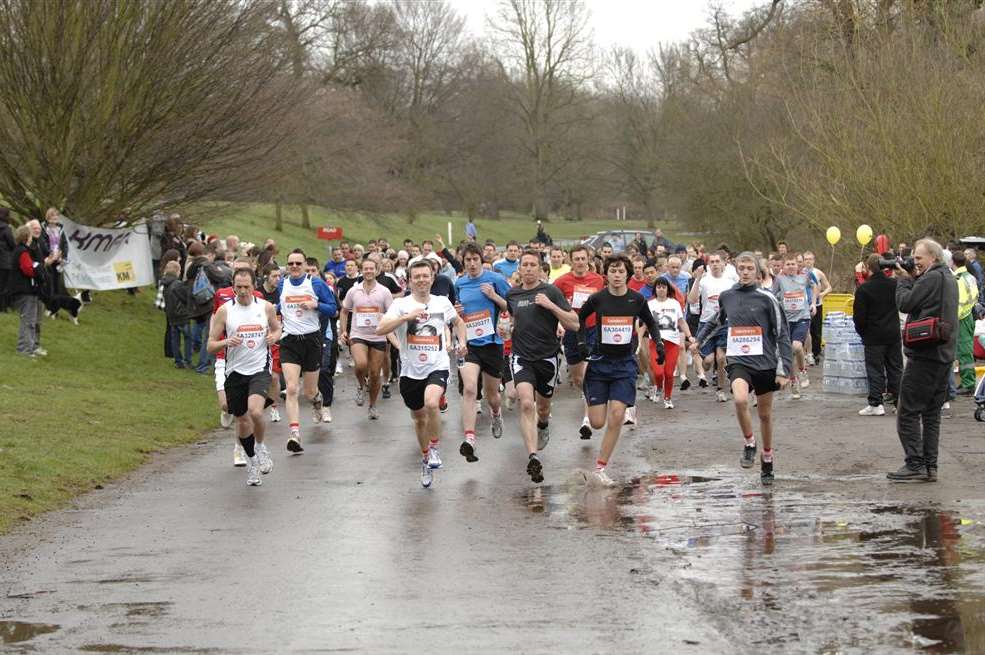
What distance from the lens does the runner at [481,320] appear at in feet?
48.5

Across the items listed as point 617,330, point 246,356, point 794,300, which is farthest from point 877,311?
point 246,356

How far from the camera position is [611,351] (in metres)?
12.8

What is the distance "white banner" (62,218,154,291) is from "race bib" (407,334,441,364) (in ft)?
48.2

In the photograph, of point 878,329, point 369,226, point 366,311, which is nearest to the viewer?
point 878,329

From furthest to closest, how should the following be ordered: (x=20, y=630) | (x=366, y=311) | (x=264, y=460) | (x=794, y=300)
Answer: (x=794, y=300) < (x=366, y=311) < (x=264, y=460) < (x=20, y=630)

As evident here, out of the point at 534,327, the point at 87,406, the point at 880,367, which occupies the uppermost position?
the point at 534,327

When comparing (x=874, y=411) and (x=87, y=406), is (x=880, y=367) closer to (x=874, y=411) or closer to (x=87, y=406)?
(x=874, y=411)

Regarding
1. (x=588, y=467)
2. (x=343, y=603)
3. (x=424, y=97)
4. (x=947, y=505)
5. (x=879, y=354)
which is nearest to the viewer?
(x=343, y=603)

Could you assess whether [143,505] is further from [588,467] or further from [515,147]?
[515,147]

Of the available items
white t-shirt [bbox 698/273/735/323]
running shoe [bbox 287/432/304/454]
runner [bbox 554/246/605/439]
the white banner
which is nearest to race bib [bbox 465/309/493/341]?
runner [bbox 554/246/605/439]

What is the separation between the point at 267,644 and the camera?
7238 mm

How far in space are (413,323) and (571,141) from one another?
6935 cm

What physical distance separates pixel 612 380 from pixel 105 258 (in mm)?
16561

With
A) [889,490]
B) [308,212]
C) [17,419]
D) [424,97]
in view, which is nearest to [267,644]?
[889,490]
